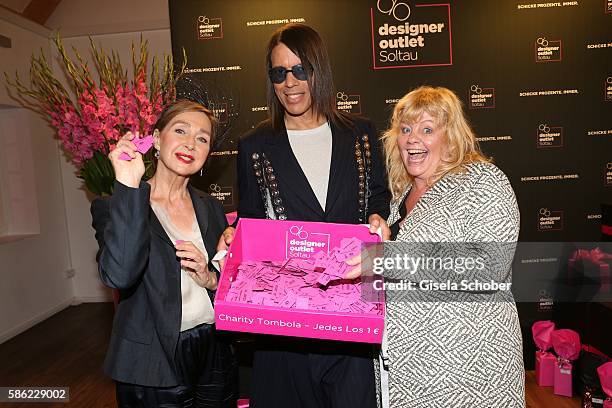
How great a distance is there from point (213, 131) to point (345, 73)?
2744 mm

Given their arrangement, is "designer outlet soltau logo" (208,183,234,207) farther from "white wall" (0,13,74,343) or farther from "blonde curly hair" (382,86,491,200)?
"blonde curly hair" (382,86,491,200)

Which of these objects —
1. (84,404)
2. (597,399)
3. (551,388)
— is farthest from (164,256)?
(551,388)

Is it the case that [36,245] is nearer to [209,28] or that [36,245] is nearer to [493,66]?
[209,28]

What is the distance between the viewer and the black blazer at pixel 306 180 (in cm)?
216

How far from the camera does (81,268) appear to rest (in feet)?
23.0

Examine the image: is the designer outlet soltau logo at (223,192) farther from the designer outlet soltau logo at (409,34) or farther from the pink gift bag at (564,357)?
the pink gift bag at (564,357)

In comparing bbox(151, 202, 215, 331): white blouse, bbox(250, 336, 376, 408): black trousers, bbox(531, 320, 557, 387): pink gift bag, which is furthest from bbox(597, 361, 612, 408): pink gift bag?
bbox(151, 202, 215, 331): white blouse

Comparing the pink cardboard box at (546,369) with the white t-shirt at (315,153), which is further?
the pink cardboard box at (546,369)

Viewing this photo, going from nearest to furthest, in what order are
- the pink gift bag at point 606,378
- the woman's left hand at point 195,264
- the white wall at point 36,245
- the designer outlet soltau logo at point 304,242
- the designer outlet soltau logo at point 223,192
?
the woman's left hand at point 195,264
the designer outlet soltau logo at point 304,242
the pink gift bag at point 606,378
the designer outlet soltau logo at point 223,192
the white wall at point 36,245

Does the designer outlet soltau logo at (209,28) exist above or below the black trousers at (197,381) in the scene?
above

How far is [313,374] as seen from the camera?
2096 mm

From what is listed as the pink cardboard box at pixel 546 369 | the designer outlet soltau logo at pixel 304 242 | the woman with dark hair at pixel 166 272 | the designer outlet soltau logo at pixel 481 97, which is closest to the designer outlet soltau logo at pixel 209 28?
the designer outlet soltau logo at pixel 481 97

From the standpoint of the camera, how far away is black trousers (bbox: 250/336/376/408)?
207cm

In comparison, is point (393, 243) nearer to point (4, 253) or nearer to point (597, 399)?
point (597, 399)
